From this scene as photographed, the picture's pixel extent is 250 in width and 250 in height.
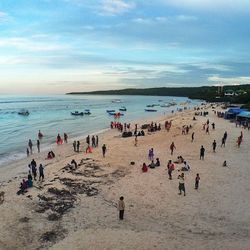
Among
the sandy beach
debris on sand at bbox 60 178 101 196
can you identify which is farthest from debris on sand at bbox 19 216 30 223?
debris on sand at bbox 60 178 101 196

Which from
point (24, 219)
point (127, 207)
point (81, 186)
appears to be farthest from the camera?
point (81, 186)

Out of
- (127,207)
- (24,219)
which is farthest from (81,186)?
(24,219)

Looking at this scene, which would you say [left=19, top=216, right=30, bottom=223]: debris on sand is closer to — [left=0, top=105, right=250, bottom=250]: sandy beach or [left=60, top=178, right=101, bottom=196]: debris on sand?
[left=0, top=105, right=250, bottom=250]: sandy beach

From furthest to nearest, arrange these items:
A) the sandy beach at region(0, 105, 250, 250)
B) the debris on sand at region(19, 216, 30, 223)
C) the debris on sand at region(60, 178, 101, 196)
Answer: the debris on sand at region(60, 178, 101, 196)
the debris on sand at region(19, 216, 30, 223)
the sandy beach at region(0, 105, 250, 250)

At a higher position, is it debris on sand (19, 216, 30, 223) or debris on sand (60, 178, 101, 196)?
debris on sand (60, 178, 101, 196)

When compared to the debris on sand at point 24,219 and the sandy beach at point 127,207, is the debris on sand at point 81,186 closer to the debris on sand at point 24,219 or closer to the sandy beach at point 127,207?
the sandy beach at point 127,207

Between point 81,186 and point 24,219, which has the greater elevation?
point 81,186

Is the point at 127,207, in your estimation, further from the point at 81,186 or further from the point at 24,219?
the point at 24,219

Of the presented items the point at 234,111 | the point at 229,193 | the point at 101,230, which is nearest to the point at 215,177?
the point at 229,193
